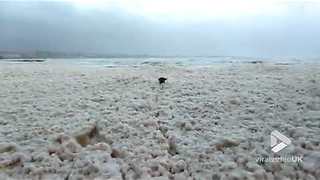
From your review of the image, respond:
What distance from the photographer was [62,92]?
12492mm

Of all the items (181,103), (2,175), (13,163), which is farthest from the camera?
(181,103)

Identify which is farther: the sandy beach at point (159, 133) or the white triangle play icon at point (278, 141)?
the white triangle play icon at point (278, 141)

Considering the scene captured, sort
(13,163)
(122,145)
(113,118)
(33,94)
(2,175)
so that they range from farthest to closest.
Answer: (33,94) → (113,118) → (122,145) → (13,163) → (2,175)

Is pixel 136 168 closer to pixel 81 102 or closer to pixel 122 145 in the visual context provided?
pixel 122 145

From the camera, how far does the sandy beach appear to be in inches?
226

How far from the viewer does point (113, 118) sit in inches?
338

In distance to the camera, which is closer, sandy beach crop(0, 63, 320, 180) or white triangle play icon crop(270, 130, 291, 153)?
sandy beach crop(0, 63, 320, 180)

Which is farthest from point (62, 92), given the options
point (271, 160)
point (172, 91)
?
point (271, 160)

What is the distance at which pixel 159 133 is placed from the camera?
7484 millimetres

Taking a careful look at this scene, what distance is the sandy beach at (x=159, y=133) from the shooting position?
18.8ft

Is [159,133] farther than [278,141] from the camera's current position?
Yes

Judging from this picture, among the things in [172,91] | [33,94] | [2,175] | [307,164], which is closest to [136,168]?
[2,175]

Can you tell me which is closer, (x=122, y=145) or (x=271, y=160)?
(x=271, y=160)

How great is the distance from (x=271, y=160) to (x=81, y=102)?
20.5ft
